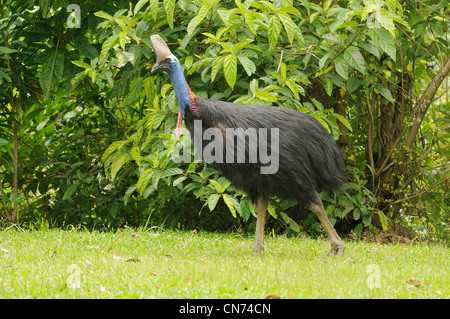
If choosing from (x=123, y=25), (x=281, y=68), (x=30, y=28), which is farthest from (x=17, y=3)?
(x=281, y=68)

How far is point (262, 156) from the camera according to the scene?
4.86m

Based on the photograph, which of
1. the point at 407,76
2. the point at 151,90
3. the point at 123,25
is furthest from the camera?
the point at 407,76

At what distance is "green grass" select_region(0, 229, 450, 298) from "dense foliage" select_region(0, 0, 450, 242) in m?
0.65

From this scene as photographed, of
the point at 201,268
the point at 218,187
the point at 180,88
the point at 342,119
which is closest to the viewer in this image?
the point at 201,268

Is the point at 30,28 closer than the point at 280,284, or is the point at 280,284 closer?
the point at 280,284

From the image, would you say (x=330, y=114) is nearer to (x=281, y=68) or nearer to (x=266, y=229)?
(x=281, y=68)

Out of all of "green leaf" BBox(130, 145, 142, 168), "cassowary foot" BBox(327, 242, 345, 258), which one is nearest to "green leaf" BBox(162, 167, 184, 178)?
"green leaf" BBox(130, 145, 142, 168)

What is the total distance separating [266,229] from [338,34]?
2.33m

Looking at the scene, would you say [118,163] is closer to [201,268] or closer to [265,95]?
[265,95]

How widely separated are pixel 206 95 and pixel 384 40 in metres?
1.75

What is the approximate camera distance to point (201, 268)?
14.1 feet

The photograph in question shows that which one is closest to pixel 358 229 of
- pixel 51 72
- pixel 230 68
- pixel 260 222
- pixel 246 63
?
pixel 260 222

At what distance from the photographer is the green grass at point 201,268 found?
3654 millimetres

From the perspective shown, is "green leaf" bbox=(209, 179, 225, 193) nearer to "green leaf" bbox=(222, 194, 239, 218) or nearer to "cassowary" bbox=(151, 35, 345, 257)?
"green leaf" bbox=(222, 194, 239, 218)
